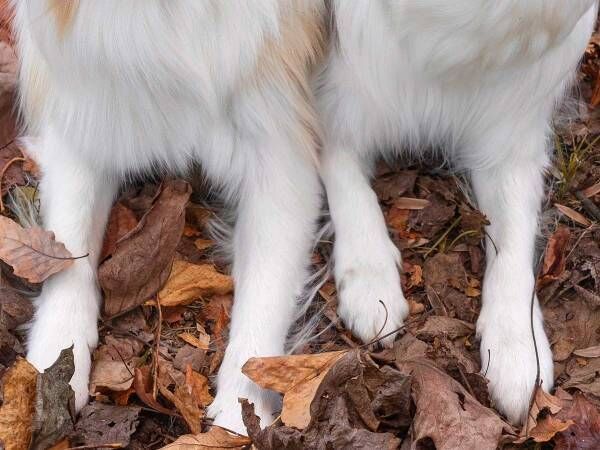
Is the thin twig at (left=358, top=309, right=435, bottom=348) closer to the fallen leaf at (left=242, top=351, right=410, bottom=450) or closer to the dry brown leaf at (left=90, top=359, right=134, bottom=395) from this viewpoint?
the fallen leaf at (left=242, top=351, right=410, bottom=450)

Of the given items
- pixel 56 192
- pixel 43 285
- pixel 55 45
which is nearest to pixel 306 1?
pixel 55 45

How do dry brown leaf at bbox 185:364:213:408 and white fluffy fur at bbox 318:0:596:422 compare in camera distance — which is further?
dry brown leaf at bbox 185:364:213:408

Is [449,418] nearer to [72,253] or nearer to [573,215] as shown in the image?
[573,215]

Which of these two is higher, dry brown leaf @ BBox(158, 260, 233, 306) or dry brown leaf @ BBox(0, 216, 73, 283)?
dry brown leaf @ BBox(0, 216, 73, 283)

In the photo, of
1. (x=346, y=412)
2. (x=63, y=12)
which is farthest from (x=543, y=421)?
(x=63, y=12)

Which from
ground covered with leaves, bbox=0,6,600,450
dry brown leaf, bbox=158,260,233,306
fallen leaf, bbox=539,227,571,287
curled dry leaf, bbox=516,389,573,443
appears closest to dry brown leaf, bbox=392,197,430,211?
ground covered with leaves, bbox=0,6,600,450

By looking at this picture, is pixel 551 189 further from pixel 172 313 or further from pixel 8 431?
pixel 8 431
